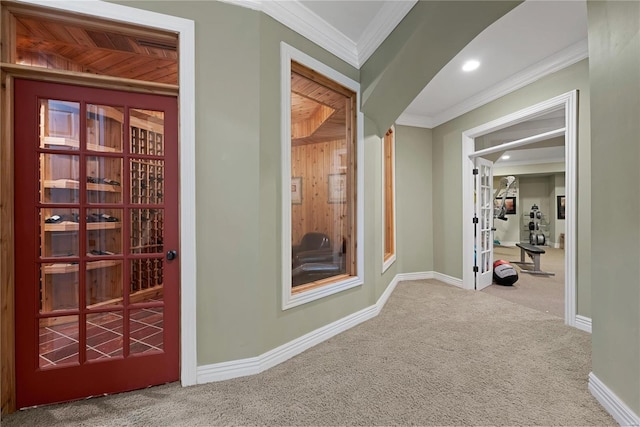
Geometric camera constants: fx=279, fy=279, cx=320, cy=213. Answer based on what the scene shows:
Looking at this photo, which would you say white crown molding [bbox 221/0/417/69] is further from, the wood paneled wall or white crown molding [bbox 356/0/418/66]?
the wood paneled wall

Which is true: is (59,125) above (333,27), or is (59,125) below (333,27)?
below

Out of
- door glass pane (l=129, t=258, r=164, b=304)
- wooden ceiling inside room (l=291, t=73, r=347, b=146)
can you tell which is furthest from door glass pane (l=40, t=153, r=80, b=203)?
wooden ceiling inside room (l=291, t=73, r=347, b=146)

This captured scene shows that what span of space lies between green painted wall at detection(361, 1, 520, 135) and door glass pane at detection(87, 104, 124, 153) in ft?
6.57

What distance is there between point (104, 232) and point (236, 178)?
90cm

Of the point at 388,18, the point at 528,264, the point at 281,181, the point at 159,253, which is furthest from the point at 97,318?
the point at 528,264

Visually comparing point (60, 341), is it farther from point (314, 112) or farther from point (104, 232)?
point (314, 112)

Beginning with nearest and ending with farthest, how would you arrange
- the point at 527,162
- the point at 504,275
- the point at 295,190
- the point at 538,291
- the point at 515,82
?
the point at 295,190 → the point at 515,82 → the point at 538,291 → the point at 504,275 → the point at 527,162

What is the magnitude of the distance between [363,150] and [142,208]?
6.63ft

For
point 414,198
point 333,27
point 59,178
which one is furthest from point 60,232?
point 414,198

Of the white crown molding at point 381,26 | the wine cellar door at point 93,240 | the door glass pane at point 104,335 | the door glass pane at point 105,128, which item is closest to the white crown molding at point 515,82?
the white crown molding at point 381,26

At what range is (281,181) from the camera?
2.12m

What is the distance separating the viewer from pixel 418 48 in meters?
2.05

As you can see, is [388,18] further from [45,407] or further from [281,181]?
[45,407]

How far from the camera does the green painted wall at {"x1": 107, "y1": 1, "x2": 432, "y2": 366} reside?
72.7 inches
